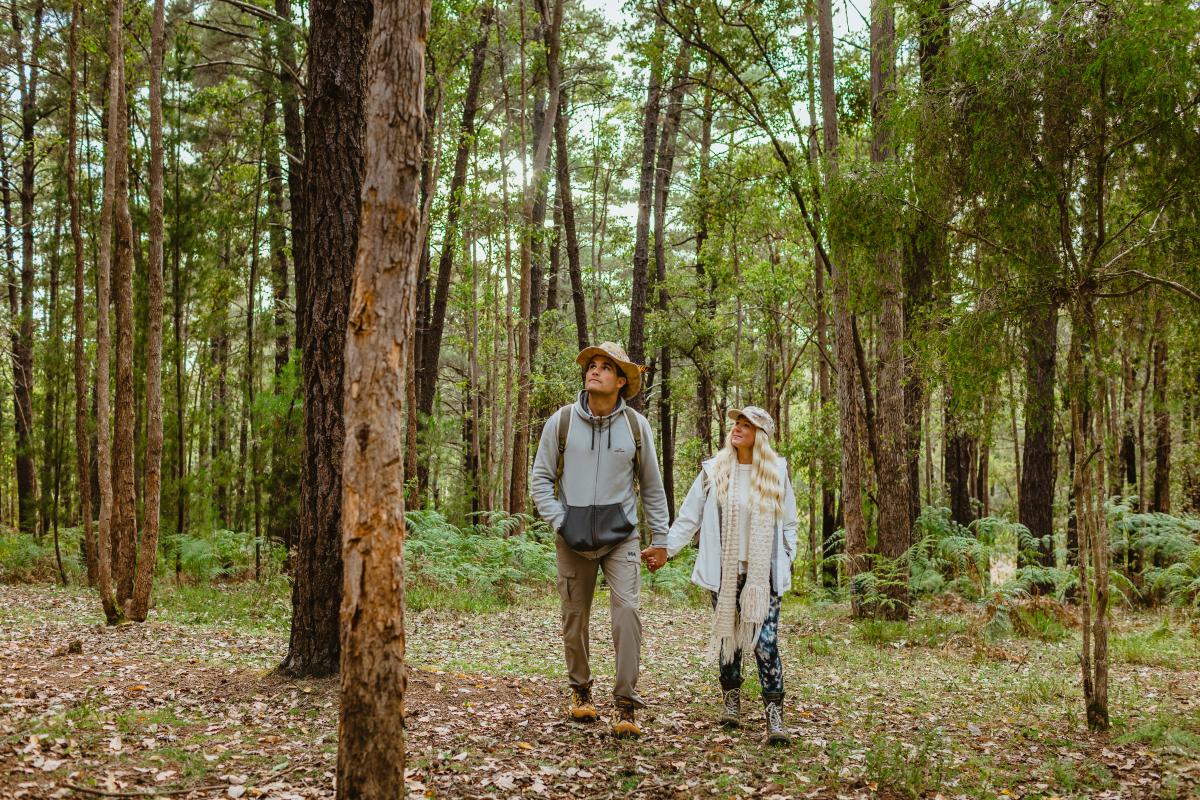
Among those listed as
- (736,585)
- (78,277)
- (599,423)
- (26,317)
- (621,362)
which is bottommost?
(736,585)

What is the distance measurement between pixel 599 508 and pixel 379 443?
2.40 meters

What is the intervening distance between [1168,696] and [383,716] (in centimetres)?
686

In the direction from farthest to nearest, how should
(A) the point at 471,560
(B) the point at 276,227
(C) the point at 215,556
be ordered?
1. (B) the point at 276,227
2. (A) the point at 471,560
3. (C) the point at 215,556

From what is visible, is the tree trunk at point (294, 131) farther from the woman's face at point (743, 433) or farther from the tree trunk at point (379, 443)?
the tree trunk at point (379, 443)

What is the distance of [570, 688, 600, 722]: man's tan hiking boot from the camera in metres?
5.54

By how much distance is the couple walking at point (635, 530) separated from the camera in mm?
5387

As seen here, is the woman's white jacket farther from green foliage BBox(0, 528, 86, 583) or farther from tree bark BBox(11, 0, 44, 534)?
tree bark BBox(11, 0, 44, 534)

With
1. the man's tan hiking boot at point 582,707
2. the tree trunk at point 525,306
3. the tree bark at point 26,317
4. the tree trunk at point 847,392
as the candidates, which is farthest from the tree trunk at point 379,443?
the tree bark at point 26,317

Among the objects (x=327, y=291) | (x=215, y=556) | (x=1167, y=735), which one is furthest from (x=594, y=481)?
(x=215, y=556)

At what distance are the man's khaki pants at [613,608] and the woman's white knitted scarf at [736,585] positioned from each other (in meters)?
0.60

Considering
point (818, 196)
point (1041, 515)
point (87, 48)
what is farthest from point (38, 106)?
point (1041, 515)

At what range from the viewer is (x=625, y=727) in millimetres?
5270

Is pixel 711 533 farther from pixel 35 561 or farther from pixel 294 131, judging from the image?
pixel 35 561

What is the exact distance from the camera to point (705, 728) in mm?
5652
